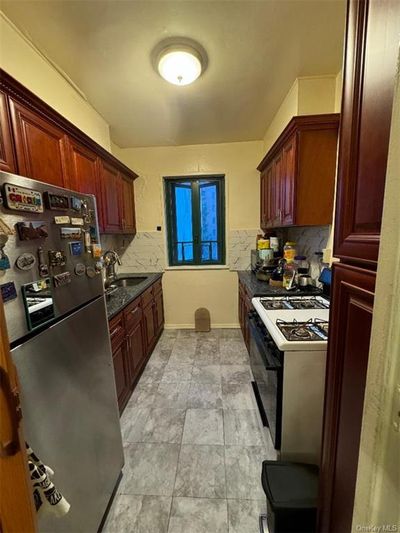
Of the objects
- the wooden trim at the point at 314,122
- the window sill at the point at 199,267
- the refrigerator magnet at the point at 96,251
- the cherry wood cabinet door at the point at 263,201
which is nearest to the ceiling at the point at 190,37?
the wooden trim at the point at 314,122

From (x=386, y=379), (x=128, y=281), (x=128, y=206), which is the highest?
(x=128, y=206)

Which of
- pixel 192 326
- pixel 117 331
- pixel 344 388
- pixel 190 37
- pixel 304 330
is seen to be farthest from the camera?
pixel 192 326

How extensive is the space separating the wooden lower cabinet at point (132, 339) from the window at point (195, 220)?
0.79 meters

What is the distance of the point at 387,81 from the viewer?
0.50 meters

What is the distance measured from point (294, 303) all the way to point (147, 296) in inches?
65.5

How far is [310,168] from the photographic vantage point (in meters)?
1.94

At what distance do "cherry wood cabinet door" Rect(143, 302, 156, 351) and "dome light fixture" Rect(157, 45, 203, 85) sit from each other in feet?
7.13

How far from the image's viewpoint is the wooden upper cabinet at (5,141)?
1.22 meters

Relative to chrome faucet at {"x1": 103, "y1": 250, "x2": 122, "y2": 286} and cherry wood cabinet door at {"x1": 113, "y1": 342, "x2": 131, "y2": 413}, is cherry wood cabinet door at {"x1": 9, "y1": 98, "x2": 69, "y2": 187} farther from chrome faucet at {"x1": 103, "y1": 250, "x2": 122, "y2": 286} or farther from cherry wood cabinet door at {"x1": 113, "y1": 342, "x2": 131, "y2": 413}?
cherry wood cabinet door at {"x1": 113, "y1": 342, "x2": 131, "y2": 413}

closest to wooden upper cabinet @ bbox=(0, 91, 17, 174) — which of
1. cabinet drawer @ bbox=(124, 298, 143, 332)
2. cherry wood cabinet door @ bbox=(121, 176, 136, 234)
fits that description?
cabinet drawer @ bbox=(124, 298, 143, 332)

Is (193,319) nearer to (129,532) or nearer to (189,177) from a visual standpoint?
(189,177)

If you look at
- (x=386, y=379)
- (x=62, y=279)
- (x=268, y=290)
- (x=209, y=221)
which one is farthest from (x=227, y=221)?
(x=386, y=379)

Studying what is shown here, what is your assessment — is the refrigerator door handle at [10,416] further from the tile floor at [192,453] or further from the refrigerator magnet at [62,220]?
the tile floor at [192,453]

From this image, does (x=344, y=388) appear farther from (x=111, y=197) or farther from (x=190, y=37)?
(x=111, y=197)
